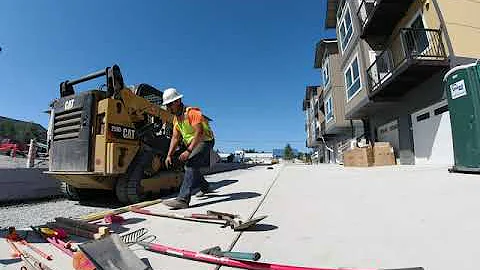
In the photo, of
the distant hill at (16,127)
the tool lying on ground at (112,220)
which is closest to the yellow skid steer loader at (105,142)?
the tool lying on ground at (112,220)

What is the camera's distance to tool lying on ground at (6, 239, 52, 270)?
174 centimetres

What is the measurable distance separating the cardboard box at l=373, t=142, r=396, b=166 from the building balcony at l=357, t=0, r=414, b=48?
4.82 m

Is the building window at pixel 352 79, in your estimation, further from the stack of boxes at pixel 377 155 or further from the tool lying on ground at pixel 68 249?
the tool lying on ground at pixel 68 249

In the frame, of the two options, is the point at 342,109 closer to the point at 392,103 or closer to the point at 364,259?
the point at 392,103

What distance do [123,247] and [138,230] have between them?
3.16ft

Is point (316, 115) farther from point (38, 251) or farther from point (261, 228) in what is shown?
point (38, 251)

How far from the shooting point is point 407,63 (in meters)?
9.66

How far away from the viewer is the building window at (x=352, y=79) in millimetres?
15195

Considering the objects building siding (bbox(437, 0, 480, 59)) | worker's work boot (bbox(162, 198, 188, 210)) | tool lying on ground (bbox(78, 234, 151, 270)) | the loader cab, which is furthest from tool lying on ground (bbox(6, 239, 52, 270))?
building siding (bbox(437, 0, 480, 59))

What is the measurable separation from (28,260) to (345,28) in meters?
18.7

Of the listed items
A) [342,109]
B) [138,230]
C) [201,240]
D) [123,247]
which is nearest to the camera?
[123,247]

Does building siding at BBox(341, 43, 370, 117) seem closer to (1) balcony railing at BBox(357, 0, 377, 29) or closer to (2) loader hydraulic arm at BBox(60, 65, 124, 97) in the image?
(1) balcony railing at BBox(357, 0, 377, 29)

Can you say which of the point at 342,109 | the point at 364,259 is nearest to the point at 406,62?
the point at 364,259

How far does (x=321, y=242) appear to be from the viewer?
2.20 metres
